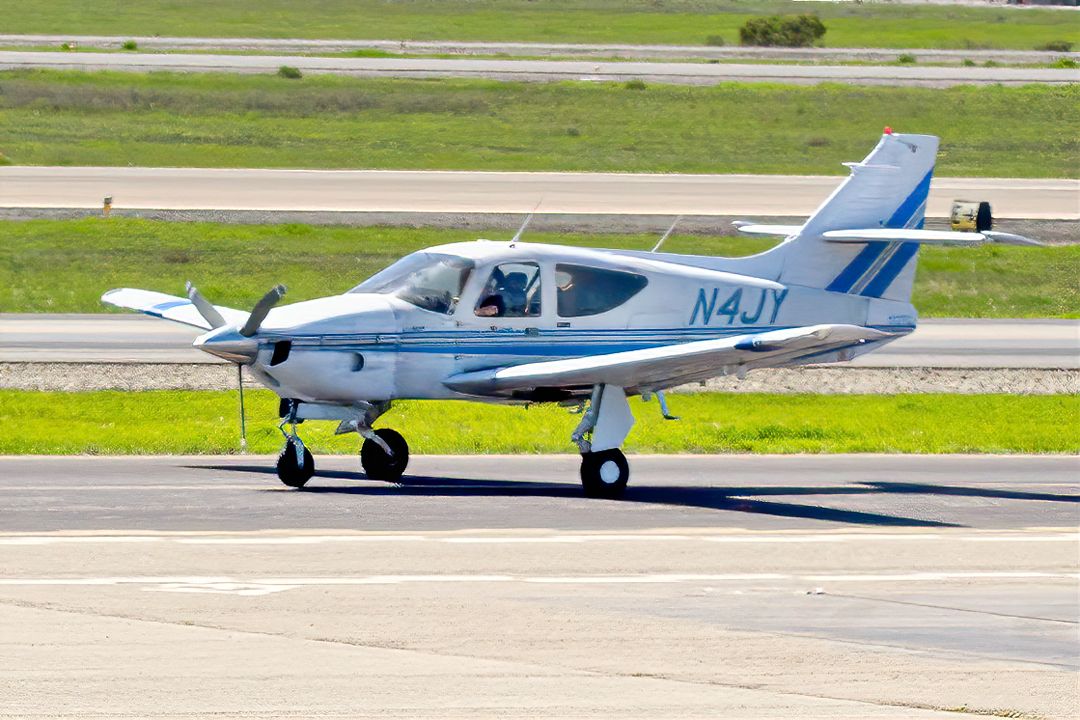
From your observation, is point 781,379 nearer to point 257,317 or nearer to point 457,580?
point 257,317

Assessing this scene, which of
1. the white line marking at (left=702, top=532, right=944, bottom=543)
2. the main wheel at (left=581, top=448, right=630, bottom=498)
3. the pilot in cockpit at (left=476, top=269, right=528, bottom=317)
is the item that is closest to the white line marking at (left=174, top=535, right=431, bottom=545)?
the white line marking at (left=702, top=532, right=944, bottom=543)

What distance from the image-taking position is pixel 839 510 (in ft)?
52.2

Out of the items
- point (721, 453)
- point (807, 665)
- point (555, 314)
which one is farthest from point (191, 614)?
point (721, 453)

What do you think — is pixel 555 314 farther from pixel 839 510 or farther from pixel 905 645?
pixel 905 645

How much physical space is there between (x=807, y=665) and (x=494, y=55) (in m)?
75.9

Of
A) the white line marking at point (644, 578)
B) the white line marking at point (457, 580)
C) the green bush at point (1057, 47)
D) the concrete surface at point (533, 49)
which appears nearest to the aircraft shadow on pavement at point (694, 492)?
the white line marking at point (457, 580)

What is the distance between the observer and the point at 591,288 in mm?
17391

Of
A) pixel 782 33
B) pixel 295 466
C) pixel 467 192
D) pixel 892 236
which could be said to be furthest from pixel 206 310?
pixel 782 33

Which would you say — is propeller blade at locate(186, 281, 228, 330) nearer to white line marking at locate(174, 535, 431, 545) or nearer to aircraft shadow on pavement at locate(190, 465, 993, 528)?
aircraft shadow on pavement at locate(190, 465, 993, 528)

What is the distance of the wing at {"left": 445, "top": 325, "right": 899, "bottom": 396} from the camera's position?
16.0 metres

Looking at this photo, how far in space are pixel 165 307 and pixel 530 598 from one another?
946cm

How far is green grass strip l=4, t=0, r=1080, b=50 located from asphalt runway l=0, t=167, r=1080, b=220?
50091 mm

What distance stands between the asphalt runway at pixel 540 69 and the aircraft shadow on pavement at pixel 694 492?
53449 millimetres

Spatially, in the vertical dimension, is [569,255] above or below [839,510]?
above
